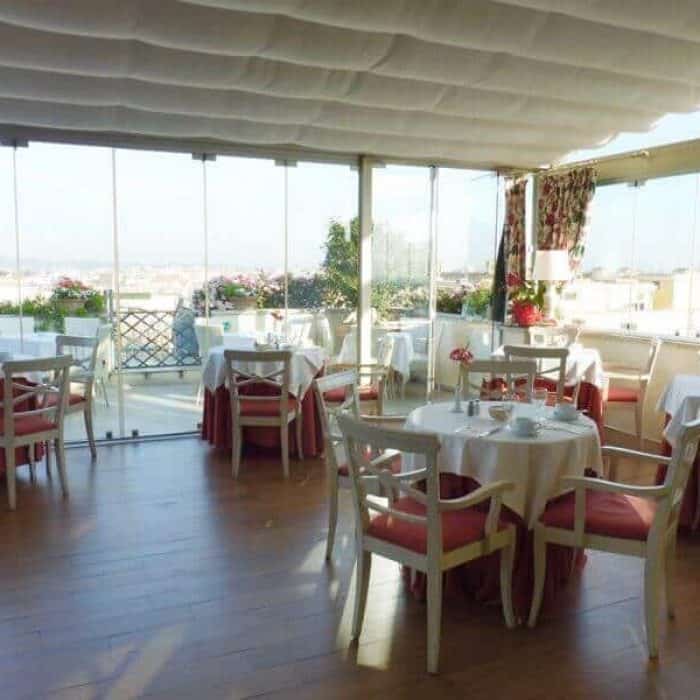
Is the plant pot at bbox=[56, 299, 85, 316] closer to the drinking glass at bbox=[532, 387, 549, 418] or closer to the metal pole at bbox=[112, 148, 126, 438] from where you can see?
the metal pole at bbox=[112, 148, 126, 438]

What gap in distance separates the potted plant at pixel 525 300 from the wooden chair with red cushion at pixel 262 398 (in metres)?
2.63

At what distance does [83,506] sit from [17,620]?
1.42 metres

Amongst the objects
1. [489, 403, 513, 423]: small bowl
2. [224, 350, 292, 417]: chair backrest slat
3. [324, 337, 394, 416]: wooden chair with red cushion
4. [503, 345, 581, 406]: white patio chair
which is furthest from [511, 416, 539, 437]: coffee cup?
[224, 350, 292, 417]: chair backrest slat

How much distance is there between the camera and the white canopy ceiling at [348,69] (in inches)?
137

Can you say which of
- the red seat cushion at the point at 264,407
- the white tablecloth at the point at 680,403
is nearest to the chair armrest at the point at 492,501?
the white tablecloth at the point at 680,403

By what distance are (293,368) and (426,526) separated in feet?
9.81

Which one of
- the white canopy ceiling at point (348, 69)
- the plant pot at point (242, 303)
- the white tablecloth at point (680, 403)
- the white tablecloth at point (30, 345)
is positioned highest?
the white canopy ceiling at point (348, 69)

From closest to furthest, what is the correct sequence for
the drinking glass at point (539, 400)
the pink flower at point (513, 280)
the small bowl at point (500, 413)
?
the small bowl at point (500, 413) → the drinking glass at point (539, 400) → the pink flower at point (513, 280)

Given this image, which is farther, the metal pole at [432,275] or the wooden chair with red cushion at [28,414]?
the metal pole at [432,275]

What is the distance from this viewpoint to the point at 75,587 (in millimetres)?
3135

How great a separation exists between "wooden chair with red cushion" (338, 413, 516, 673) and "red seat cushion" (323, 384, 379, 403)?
248 cm

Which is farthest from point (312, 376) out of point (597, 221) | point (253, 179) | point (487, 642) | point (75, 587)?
point (597, 221)

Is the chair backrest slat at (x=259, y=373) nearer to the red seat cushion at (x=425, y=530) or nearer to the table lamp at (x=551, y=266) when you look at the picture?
the red seat cushion at (x=425, y=530)

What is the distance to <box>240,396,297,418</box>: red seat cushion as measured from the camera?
5.04 m
